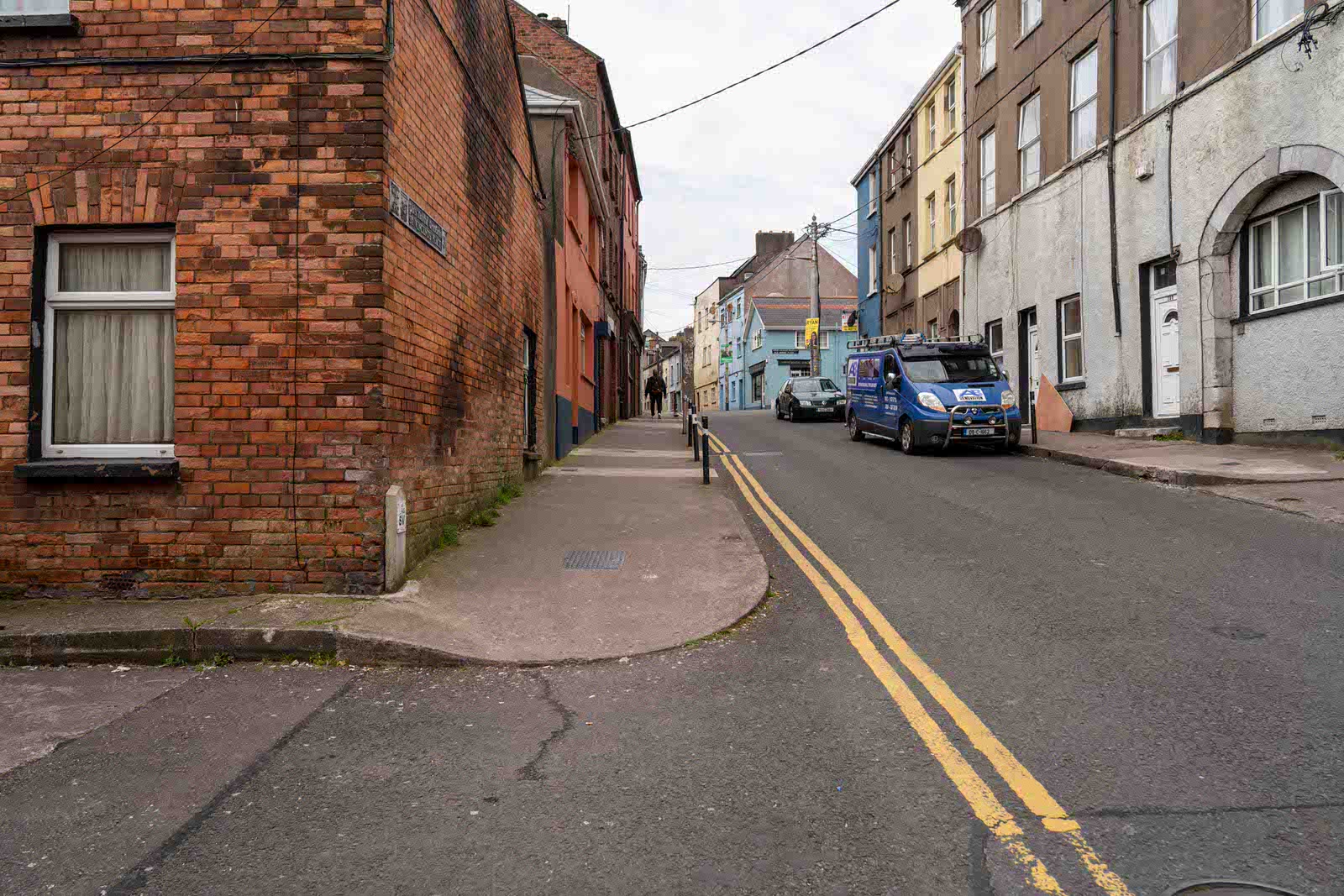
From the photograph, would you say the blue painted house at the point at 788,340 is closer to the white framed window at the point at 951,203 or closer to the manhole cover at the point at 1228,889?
the white framed window at the point at 951,203

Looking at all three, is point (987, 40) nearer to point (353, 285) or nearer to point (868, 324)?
point (868, 324)

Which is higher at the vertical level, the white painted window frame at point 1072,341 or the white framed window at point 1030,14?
the white framed window at point 1030,14

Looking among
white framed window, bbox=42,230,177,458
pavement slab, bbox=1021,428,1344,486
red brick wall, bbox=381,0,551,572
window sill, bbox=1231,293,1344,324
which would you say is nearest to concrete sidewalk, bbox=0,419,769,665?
red brick wall, bbox=381,0,551,572

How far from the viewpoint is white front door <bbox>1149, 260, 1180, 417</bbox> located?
15.6 meters

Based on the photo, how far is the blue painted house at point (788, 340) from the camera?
173 feet

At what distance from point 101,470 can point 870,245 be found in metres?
32.4

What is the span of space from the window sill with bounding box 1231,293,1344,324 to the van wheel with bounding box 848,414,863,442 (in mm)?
7700

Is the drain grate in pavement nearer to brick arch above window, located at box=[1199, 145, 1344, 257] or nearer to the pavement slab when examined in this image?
the pavement slab

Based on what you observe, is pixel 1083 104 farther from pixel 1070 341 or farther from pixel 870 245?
pixel 870 245

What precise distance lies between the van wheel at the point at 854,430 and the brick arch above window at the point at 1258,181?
7.62m

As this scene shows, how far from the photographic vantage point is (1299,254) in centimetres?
1301

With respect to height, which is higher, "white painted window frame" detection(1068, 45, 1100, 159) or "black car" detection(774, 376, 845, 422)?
"white painted window frame" detection(1068, 45, 1100, 159)

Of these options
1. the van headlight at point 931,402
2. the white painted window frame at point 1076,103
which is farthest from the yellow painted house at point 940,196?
the van headlight at point 931,402

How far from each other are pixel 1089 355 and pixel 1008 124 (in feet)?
23.8
